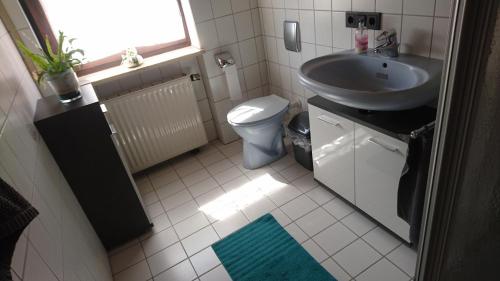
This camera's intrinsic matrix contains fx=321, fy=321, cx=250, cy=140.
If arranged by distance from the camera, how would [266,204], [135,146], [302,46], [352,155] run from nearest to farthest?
[352,155] → [266,204] → [302,46] → [135,146]

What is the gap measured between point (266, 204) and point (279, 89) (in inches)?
44.0

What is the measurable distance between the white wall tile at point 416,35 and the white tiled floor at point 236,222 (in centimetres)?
96

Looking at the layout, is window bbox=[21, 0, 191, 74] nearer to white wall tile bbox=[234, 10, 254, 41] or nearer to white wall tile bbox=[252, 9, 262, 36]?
white wall tile bbox=[234, 10, 254, 41]

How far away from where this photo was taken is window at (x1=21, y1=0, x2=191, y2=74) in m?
2.11

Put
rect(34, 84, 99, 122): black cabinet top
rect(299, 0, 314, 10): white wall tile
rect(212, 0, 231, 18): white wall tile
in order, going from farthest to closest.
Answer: rect(212, 0, 231, 18): white wall tile, rect(299, 0, 314, 10): white wall tile, rect(34, 84, 99, 122): black cabinet top

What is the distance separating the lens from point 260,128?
230 cm

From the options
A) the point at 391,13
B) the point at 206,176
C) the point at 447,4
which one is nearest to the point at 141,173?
the point at 206,176

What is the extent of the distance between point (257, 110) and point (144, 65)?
88 centimetres

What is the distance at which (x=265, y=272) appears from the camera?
5.54ft

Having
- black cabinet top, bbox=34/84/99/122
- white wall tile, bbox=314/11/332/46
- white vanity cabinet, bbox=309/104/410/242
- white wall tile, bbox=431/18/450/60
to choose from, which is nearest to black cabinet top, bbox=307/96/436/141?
white vanity cabinet, bbox=309/104/410/242

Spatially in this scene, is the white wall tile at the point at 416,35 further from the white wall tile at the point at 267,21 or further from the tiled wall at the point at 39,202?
the tiled wall at the point at 39,202

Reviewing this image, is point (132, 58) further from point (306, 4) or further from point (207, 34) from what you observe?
point (306, 4)

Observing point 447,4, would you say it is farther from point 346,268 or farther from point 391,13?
point 346,268

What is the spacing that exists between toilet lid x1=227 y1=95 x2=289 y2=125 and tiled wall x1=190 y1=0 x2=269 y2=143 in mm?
397
